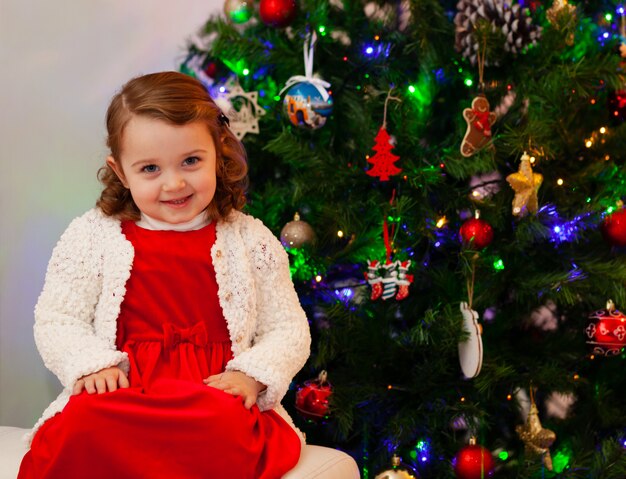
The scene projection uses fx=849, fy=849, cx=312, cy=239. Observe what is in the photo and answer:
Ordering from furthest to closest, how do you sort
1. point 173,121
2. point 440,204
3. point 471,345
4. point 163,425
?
point 440,204, point 471,345, point 173,121, point 163,425

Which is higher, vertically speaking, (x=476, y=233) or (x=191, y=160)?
(x=191, y=160)

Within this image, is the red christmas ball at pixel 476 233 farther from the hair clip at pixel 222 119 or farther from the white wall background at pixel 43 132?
the white wall background at pixel 43 132

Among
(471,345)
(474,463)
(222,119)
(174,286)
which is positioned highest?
(222,119)

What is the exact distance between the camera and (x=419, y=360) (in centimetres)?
212

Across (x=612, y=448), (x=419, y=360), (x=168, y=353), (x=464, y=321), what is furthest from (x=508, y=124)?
(x=168, y=353)

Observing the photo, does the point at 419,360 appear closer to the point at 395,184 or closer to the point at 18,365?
the point at 395,184

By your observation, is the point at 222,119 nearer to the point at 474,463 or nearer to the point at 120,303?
the point at 120,303

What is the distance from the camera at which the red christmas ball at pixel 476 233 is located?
188cm

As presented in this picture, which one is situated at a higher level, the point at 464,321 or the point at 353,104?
the point at 353,104

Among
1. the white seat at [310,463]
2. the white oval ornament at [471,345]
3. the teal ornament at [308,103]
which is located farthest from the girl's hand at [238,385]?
the teal ornament at [308,103]

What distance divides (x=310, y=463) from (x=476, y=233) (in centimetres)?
70

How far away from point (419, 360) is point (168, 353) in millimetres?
780

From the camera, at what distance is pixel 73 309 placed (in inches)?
61.6

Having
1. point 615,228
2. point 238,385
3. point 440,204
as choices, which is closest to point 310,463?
point 238,385
